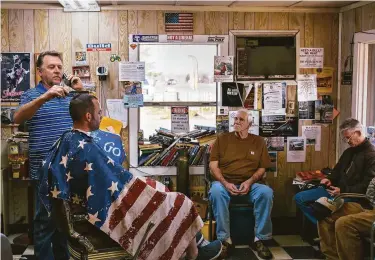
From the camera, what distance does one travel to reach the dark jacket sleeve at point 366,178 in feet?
12.3

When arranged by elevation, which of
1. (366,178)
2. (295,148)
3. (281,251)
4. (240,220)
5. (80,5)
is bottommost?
(281,251)

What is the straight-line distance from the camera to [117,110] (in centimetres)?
488

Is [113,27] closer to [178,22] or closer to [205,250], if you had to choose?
[178,22]

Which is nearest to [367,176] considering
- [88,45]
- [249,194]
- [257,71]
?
[249,194]

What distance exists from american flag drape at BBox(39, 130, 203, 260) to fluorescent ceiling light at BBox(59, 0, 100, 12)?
2.20 meters

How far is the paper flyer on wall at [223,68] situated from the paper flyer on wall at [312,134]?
39.0 inches

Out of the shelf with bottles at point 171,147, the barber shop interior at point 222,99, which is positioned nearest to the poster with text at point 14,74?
the barber shop interior at point 222,99

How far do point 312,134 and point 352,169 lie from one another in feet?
3.88

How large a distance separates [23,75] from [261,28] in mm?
2439

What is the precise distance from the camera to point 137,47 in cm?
483

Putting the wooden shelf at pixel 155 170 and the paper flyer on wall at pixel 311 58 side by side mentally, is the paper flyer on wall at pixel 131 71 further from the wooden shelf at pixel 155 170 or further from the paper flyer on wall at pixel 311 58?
the paper flyer on wall at pixel 311 58

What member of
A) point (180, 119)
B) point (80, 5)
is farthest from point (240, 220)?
point (80, 5)

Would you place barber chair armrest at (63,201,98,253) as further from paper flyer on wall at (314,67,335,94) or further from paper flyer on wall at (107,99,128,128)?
paper flyer on wall at (314,67,335,94)

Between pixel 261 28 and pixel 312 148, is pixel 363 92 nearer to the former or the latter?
pixel 312 148
